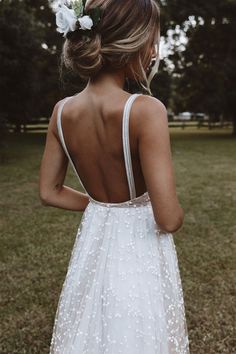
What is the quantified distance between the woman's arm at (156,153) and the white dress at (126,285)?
0.14m

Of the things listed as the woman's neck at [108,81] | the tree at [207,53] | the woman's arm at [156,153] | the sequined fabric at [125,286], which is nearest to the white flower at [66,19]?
the woman's neck at [108,81]

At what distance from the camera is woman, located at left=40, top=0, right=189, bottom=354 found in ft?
5.38

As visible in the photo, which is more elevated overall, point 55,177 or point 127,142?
point 127,142

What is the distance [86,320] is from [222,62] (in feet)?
99.2

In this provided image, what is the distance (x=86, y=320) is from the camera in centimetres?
197

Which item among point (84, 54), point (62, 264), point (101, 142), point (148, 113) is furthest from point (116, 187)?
point (62, 264)

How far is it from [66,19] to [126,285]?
1088mm

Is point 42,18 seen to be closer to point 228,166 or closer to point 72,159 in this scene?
point 228,166

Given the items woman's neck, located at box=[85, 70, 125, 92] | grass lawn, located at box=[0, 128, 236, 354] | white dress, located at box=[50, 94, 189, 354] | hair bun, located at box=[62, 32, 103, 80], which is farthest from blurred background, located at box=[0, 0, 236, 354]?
white dress, located at box=[50, 94, 189, 354]

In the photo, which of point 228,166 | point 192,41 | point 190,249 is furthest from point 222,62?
point 190,249

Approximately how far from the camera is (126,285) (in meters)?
1.85

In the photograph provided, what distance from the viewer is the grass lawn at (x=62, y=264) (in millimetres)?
4043

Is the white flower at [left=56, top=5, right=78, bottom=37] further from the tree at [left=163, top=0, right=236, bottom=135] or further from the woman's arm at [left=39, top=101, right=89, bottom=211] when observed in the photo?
the tree at [left=163, top=0, right=236, bottom=135]

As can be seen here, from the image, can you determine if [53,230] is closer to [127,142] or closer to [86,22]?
[127,142]
